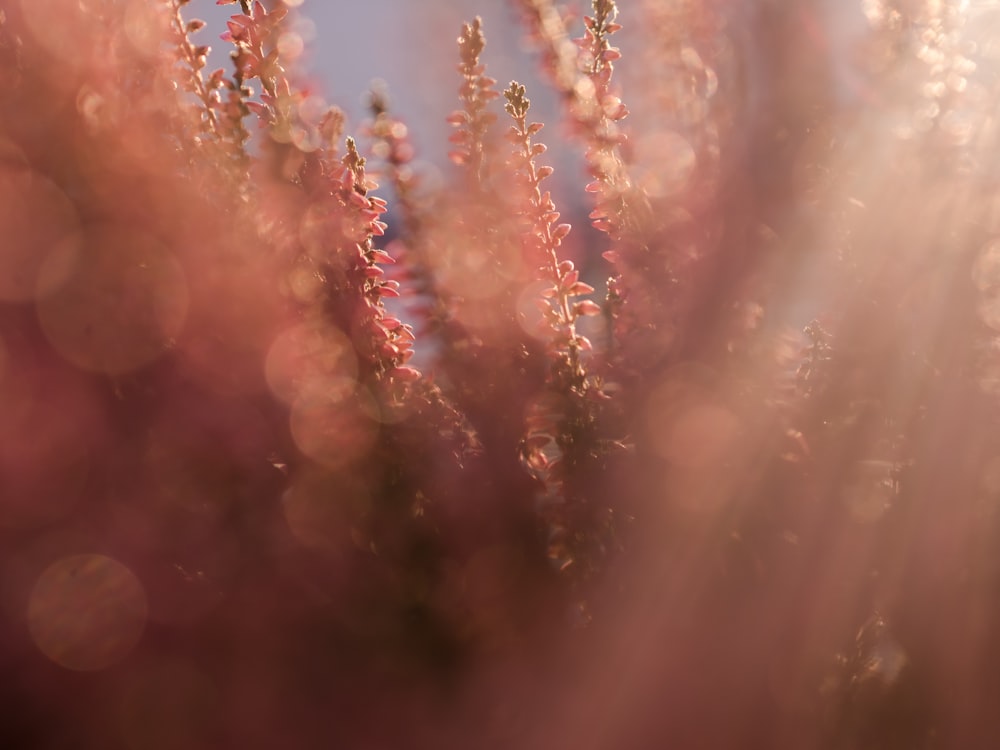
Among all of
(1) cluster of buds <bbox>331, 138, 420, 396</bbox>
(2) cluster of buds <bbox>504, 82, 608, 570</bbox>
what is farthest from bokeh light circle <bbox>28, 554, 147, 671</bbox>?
(2) cluster of buds <bbox>504, 82, 608, 570</bbox>

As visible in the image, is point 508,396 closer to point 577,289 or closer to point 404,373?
point 404,373

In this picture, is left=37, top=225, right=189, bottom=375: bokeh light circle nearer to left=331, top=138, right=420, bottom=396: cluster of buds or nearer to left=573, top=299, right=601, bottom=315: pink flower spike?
left=331, top=138, right=420, bottom=396: cluster of buds

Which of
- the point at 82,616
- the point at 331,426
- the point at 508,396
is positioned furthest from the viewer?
the point at 508,396

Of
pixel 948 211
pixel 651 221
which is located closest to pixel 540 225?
pixel 651 221

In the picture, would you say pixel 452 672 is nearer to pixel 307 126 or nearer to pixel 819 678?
pixel 819 678

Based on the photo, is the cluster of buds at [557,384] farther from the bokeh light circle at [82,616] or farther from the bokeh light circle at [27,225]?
the bokeh light circle at [27,225]

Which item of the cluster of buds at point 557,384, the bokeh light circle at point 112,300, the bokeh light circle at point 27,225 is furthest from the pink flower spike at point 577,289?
the bokeh light circle at point 27,225

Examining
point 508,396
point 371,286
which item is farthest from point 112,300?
point 508,396

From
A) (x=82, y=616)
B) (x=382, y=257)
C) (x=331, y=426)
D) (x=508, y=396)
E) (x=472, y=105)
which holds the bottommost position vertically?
(x=82, y=616)

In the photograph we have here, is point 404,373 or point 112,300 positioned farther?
point 404,373
